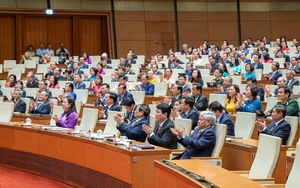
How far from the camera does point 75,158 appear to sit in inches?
287

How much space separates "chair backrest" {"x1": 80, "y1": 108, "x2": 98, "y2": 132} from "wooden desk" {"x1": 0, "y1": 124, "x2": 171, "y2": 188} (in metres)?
0.62

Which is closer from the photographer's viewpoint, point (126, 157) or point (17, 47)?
point (126, 157)

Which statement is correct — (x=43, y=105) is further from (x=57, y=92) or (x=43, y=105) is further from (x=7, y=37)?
(x=7, y=37)

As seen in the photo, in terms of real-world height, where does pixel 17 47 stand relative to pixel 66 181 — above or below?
above

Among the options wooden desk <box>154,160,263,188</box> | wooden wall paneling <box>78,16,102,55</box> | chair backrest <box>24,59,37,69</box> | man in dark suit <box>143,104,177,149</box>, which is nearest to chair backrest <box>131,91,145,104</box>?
man in dark suit <box>143,104,177,149</box>

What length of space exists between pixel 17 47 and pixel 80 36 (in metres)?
2.06

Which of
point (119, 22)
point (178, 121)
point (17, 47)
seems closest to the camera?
point (178, 121)

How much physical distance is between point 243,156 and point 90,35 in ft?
44.3

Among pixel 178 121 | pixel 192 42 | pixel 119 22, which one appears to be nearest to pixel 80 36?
pixel 119 22

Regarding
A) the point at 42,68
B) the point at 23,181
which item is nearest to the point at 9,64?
the point at 42,68

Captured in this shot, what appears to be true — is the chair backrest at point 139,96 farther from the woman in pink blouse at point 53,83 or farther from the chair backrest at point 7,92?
the chair backrest at point 7,92

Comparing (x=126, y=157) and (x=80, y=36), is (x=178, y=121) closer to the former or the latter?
(x=126, y=157)

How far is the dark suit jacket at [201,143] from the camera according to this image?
5.91 m

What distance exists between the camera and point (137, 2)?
1958cm
